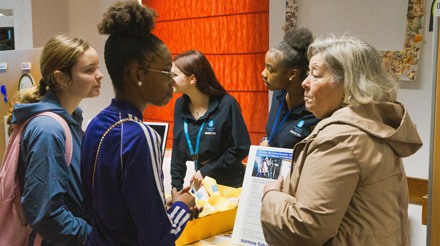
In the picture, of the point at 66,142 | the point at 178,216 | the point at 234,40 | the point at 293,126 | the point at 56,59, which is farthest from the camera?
the point at 234,40

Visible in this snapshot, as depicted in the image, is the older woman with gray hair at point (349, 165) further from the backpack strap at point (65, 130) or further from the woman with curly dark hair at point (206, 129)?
the woman with curly dark hair at point (206, 129)

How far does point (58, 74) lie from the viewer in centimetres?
159

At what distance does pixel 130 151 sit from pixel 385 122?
83 centimetres

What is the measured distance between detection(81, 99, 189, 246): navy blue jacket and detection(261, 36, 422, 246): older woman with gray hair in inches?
14.9

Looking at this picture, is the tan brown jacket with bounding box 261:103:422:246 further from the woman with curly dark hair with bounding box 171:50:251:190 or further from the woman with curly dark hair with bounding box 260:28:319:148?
the woman with curly dark hair with bounding box 171:50:251:190

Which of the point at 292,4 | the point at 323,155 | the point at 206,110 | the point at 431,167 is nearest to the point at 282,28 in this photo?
the point at 292,4

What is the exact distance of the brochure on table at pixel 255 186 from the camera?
66.3 inches

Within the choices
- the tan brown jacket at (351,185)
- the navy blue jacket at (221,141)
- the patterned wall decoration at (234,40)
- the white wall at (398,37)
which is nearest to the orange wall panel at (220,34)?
the patterned wall decoration at (234,40)

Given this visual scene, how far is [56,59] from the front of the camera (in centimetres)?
159

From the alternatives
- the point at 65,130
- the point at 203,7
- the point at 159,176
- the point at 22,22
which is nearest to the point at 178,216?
the point at 159,176

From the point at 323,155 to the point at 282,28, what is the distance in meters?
2.56

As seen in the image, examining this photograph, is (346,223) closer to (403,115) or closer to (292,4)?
(403,115)

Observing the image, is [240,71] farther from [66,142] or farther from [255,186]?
[66,142]

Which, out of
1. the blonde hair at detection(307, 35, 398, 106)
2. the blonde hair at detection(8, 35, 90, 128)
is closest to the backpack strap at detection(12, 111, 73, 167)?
the blonde hair at detection(8, 35, 90, 128)
